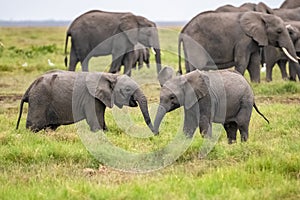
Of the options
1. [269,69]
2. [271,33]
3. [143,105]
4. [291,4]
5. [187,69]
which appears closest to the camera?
[143,105]

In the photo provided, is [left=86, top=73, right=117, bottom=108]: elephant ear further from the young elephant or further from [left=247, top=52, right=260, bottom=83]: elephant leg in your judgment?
[left=247, top=52, right=260, bottom=83]: elephant leg

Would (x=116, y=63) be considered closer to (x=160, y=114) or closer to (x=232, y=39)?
(x=232, y=39)

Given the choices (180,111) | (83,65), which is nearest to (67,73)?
(180,111)

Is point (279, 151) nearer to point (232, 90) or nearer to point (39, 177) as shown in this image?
point (232, 90)

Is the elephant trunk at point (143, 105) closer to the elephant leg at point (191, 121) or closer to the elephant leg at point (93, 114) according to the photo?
the elephant leg at point (191, 121)

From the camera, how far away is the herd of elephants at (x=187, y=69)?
830 centimetres

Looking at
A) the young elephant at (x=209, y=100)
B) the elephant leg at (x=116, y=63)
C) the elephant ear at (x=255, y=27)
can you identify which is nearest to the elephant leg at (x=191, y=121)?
the young elephant at (x=209, y=100)

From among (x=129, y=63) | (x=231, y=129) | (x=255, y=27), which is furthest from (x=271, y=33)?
(x=231, y=129)

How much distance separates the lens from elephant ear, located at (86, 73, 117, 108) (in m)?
8.88

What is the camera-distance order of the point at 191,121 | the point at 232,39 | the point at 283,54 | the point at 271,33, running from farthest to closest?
the point at 283,54, the point at 232,39, the point at 271,33, the point at 191,121

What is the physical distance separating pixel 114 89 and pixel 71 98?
583 mm

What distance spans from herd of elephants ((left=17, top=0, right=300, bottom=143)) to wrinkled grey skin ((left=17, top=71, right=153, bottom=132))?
0.01 metres

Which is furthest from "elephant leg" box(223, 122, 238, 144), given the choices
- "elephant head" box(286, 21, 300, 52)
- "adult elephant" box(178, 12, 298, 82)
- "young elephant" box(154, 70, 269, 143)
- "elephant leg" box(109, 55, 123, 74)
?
"elephant leg" box(109, 55, 123, 74)

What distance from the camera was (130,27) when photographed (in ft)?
55.1
